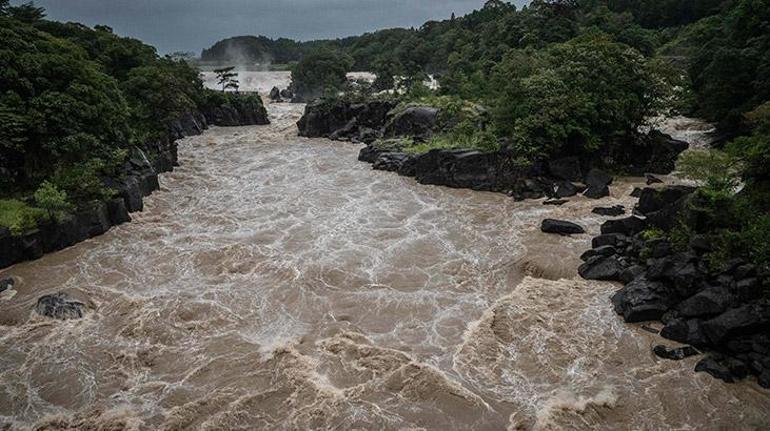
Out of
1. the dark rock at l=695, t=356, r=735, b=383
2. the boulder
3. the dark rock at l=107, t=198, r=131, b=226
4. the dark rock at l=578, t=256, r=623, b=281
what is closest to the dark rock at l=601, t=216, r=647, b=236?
the dark rock at l=578, t=256, r=623, b=281

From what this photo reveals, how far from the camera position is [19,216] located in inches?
800

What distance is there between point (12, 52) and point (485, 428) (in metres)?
27.5

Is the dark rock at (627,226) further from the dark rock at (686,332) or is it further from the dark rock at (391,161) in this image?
the dark rock at (391,161)

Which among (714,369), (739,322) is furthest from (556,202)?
(714,369)

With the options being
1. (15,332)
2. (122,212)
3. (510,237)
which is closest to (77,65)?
(122,212)

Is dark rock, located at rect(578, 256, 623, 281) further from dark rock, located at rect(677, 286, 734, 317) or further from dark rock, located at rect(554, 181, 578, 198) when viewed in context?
dark rock, located at rect(554, 181, 578, 198)

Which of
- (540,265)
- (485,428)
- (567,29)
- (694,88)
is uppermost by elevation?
(567,29)

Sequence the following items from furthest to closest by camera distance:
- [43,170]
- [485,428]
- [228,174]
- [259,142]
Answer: [259,142] → [228,174] → [43,170] → [485,428]

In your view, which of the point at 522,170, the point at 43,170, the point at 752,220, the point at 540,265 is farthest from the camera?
the point at 522,170

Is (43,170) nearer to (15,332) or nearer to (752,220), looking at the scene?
(15,332)

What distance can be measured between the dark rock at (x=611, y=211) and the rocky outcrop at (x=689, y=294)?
4.27 meters

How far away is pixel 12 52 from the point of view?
76.5 ft

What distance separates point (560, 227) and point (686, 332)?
8.67 meters

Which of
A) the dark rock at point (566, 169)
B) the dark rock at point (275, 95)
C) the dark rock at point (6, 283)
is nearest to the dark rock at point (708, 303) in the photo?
the dark rock at point (566, 169)
